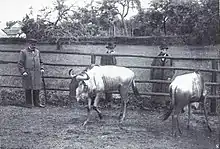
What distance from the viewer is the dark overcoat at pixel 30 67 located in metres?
6.11

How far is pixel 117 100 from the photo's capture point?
6.45 m

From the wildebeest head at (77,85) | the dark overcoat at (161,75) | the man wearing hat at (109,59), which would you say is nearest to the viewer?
the wildebeest head at (77,85)

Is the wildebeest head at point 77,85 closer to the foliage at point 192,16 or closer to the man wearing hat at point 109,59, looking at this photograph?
the man wearing hat at point 109,59

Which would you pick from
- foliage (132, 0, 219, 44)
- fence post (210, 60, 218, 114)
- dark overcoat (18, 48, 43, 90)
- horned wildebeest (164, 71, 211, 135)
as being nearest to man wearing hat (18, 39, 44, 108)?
dark overcoat (18, 48, 43, 90)

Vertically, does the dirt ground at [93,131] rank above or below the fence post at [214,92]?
below

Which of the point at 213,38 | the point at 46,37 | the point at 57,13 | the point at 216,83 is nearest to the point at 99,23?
the point at 57,13

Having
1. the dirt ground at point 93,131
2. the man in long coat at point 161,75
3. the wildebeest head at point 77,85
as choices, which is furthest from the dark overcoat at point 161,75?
→ the wildebeest head at point 77,85

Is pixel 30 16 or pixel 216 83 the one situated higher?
pixel 30 16

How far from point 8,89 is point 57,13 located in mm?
2544

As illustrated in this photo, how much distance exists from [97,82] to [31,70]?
1786mm

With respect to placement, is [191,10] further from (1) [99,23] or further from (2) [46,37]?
(2) [46,37]

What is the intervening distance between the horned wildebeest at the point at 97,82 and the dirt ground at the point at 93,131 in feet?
1.11

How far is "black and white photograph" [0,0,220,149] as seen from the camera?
4316mm

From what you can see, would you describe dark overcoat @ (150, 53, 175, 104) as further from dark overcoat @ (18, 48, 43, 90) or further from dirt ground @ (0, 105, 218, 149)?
dark overcoat @ (18, 48, 43, 90)
